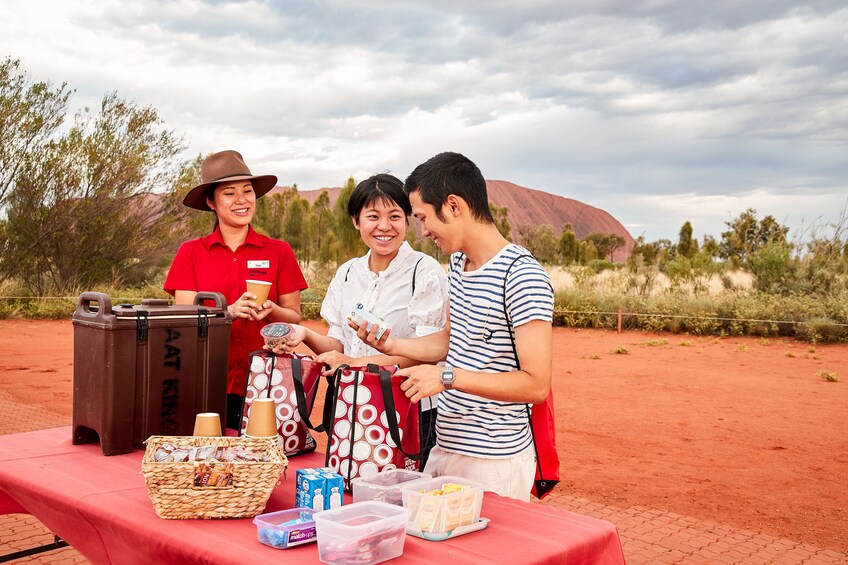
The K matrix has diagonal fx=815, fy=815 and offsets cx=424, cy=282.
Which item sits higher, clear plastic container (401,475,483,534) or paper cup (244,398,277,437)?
paper cup (244,398,277,437)

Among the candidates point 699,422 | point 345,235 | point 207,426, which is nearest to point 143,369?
point 207,426

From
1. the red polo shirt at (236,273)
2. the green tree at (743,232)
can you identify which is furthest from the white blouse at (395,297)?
the green tree at (743,232)

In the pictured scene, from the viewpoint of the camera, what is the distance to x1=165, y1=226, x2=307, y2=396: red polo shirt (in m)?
3.29

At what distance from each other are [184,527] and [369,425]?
1.74 feet

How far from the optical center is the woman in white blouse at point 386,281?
286 centimetres

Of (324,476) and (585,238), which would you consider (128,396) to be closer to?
(324,476)

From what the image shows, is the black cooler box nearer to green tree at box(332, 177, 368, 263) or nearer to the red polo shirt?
the red polo shirt

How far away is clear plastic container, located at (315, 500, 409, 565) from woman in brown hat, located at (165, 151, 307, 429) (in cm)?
153

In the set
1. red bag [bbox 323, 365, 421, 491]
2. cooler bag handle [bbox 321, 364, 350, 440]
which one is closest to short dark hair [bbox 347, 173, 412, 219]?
cooler bag handle [bbox 321, 364, 350, 440]

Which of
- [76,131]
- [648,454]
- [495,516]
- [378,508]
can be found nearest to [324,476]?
[378,508]

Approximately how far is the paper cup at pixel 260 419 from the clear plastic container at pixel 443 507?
0.55 m

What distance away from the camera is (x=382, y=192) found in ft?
9.70

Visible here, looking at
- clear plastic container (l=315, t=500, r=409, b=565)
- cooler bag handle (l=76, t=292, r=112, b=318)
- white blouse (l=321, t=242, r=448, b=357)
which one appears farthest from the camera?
white blouse (l=321, t=242, r=448, b=357)

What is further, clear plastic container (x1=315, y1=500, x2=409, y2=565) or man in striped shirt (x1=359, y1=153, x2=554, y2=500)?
man in striped shirt (x1=359, y1=153, x2=554, y2=500)
